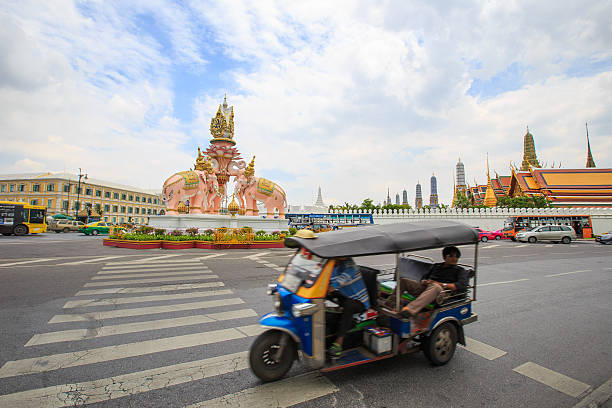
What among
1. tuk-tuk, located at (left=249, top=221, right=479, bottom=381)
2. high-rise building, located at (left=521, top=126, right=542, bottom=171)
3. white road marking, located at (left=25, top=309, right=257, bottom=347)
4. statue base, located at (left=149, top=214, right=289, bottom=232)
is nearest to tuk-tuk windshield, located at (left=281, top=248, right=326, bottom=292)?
tuk-tuk, located at (left=249, top=221, right=479, bottom=381)

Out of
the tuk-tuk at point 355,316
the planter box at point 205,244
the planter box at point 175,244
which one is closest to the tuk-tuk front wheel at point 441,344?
the tuk-tuk at point 355,316

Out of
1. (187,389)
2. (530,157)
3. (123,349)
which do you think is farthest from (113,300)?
(530,157)

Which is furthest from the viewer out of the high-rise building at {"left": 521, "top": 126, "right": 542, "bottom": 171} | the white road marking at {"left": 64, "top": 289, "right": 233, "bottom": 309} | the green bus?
the high-rise building at {"left": 521, "top": 126, "right": 542, "bottom": 171}

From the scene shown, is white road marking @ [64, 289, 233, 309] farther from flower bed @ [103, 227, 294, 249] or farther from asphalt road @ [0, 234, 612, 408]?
flower bed @ [103, 227, 294, 249]

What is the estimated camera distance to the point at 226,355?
377cm

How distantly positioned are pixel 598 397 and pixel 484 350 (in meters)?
1.17

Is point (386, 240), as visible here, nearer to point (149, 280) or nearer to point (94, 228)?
point (149, 280)

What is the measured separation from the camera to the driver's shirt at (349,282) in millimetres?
3229

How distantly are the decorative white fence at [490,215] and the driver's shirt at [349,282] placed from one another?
103 feet

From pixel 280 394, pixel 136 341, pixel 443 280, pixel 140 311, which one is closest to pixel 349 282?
pixel 280 394

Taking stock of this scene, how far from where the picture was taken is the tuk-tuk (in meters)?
3.08

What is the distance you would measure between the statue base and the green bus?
13.9 meters

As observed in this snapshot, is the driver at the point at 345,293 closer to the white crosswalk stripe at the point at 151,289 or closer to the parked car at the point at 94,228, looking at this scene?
the white crosswalk stripe at the point at 151,289

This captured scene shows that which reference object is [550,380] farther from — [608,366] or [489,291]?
[489,291]
